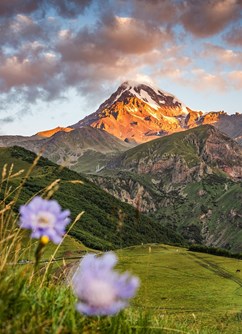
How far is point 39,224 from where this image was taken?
301 centimetres

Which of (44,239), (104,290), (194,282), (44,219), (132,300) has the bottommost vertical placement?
(194,282)

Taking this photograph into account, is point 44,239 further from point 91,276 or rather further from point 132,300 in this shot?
point 132,300

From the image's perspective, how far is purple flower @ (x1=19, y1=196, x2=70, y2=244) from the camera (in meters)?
2.98

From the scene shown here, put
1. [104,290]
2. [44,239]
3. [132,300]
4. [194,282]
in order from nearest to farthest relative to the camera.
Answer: [104,290] → [44,239] → [132,300] → [194,282]

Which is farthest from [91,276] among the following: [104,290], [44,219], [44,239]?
[44,219]

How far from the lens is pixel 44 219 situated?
9.98 feet

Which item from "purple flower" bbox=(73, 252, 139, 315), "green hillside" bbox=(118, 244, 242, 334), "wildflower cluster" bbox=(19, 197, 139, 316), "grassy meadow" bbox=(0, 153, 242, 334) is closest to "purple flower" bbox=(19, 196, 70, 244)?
"wildflower cluster" bbox=(19, 197, 139, 316)

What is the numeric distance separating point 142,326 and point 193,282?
107618mm

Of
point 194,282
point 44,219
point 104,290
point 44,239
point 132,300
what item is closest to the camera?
point 104,290

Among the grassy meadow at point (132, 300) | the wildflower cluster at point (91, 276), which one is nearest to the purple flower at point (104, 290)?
the wildflower cluster at point (91, 276)

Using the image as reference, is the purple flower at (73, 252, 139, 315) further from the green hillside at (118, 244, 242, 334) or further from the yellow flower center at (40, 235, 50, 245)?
the green hillside at (118, 244, 242, 334)

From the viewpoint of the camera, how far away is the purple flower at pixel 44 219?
298 centimetres

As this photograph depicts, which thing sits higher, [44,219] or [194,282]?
[44,219]

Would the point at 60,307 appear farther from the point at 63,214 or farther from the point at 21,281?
the point at 63,214
